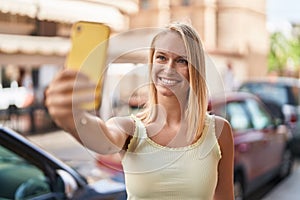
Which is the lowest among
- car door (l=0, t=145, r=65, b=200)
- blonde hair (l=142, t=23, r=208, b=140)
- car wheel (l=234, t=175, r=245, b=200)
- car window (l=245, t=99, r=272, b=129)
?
car wheel (l=234, t=175, r=245, b=200)

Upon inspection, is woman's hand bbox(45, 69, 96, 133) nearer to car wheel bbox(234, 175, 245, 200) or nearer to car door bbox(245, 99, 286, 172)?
car wheel bbox(234, 175, 245, 200)

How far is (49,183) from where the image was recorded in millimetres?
2355

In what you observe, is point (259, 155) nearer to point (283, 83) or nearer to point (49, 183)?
point (49, 183)

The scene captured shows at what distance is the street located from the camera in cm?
285

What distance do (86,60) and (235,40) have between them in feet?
25.9

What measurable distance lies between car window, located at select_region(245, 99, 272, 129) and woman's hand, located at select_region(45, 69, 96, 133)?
399 centimetres

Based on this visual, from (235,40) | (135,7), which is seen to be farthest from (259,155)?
(235,40)

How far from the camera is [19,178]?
A: 247 centimetres

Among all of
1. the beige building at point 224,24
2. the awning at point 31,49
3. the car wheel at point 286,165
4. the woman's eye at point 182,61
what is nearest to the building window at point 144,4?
the beige building at point 224,24

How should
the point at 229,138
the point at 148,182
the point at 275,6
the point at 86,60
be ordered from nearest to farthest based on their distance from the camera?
the point at 86,60 → the point at 148,182 → the point at 229,138 → the point at 275,6

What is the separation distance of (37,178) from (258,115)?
2876mm

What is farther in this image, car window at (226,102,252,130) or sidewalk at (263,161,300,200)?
sidewalk at (263,161,300,200)

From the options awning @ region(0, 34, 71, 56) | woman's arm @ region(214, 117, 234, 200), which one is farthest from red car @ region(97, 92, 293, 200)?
woman's arm @ region(214, 117, 234, 200)

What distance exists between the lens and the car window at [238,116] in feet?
14.2
